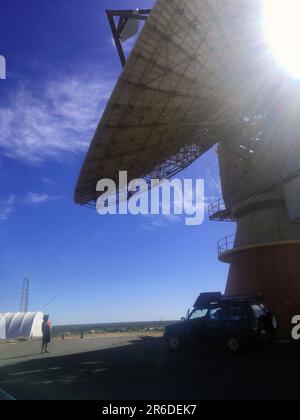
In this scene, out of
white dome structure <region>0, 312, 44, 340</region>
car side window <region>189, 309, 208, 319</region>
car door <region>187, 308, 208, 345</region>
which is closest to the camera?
car door <region>187, 308, 208, 345</region>

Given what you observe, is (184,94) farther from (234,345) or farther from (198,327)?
(234,345)

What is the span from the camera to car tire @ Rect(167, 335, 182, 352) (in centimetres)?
1700

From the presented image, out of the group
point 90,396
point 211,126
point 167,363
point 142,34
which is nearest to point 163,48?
point 142,34

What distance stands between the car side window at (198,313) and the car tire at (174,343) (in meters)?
1.07

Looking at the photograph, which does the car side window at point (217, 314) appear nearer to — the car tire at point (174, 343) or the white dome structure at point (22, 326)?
the car tire at point (174, 343)

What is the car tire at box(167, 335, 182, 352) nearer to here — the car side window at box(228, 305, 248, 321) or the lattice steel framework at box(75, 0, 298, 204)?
the car side window at box(228, 305, 248, 321)

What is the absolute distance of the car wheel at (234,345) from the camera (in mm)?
14955

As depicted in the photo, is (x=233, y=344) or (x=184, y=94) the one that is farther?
(x=184, y=94)

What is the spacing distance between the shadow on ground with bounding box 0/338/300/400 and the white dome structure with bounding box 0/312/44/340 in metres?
32.8

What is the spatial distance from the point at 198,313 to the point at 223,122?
11.4 m

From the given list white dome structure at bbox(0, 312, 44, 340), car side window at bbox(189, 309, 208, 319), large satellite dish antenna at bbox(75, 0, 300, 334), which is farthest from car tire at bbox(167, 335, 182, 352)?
white dome structure at bbox(0, 312, 44, 340)

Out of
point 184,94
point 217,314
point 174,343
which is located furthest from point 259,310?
point 184,94

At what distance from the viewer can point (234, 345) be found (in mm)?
15062

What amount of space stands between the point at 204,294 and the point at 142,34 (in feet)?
39.0
